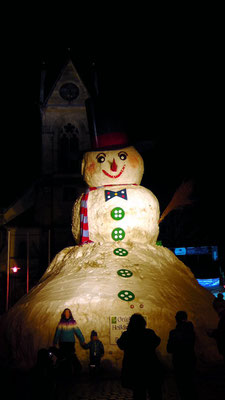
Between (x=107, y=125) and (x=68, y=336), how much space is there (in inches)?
184

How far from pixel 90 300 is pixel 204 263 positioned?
20.8 metres

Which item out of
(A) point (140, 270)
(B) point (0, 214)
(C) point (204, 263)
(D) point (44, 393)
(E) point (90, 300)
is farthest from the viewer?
(B) point (0, 214)

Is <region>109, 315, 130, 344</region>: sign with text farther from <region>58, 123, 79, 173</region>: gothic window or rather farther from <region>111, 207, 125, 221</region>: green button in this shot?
<region>58, 123, 79, 173</region>: gothic window

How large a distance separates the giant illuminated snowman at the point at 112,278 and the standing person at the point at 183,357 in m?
2.16

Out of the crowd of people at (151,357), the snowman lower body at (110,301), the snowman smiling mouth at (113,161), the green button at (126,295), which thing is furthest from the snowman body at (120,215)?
the crowd of people at (151,357)

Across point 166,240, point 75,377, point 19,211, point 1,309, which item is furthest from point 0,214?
point 75,377

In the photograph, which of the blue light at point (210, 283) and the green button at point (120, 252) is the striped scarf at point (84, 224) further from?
the blue light at point (210, 283)

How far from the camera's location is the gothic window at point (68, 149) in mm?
31794

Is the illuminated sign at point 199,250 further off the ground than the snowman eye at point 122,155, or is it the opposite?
the snowman eye at point 122,155

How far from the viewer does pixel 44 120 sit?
3253cm

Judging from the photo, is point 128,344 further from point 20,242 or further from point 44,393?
point 20,242

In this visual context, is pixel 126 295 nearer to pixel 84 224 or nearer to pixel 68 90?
pixel 84 224

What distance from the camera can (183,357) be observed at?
5.00 m

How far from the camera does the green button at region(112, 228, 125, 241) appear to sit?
8945 mm
